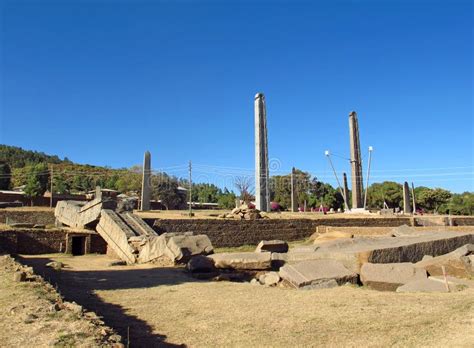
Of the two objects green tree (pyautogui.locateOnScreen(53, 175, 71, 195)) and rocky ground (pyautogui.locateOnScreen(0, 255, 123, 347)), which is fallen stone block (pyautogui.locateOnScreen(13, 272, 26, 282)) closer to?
rocky ground (pyautogui.locateOnScreen(0, 255, 123, 347))

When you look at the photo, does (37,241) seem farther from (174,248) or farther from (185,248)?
(185,248)

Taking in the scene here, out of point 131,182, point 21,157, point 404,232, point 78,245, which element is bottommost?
point 78,245

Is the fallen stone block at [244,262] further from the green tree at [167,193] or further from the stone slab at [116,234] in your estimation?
the green tree at [167,193]

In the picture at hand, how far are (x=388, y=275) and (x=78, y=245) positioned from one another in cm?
1345

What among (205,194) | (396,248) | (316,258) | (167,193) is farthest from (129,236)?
(205,194)

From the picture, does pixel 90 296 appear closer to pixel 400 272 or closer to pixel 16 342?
pixel 16 342

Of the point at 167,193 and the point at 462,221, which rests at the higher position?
the point at 167,193

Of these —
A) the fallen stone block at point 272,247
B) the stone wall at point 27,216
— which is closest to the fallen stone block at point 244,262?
the fallen stone block at point 272,247

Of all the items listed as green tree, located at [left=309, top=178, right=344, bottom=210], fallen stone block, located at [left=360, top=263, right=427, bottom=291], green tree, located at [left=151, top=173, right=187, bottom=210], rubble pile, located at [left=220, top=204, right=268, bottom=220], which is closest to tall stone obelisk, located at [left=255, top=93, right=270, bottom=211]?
rubble pile, located at [left=220, top=204, right=268, bottom=220]

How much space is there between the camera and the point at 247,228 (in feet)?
64.1

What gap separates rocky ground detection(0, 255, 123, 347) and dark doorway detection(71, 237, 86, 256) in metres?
11.4

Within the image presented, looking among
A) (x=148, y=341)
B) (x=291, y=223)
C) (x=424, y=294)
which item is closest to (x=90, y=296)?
(x=148, y=341)

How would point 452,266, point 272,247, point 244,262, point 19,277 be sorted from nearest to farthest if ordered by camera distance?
1. point 19,277
2. point 452,266
3. point 244,262
4. point 272,247

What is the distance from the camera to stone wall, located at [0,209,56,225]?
71.5 feet
